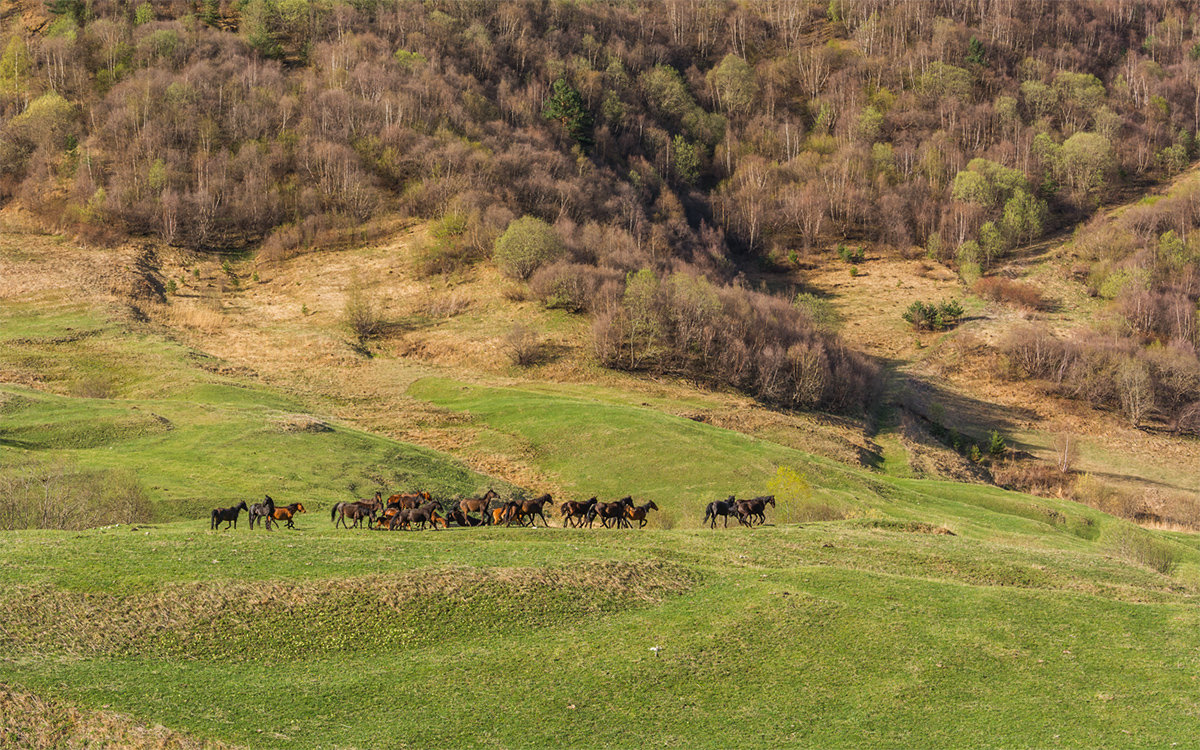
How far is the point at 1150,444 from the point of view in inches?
3792

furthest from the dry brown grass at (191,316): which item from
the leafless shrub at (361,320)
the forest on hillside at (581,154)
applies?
the forest on hillside at (581,154)

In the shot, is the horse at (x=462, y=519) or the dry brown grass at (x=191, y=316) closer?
the horse at (x=462, y=519)

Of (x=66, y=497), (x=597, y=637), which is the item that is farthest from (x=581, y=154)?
(x=597, y=637)

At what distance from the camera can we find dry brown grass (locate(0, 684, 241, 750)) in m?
14.0

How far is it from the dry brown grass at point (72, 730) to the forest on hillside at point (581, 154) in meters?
69.3

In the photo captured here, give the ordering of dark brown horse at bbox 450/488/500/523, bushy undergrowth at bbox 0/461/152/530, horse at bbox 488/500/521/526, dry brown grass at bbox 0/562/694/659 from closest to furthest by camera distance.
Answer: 1. dry brown grass at bbox 0/562/694/659
2. bushy undergrowth at bbox 0/461/152/530
3. horse at bbox 488/500/521/526
4. dark brown horse at bbox 450/488/500/523

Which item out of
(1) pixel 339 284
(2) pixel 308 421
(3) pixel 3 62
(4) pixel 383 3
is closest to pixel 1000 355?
(1) pixel 339 284

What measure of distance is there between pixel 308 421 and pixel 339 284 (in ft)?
158

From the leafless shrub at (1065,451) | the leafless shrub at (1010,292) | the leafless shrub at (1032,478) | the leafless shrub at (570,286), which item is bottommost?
the leafless shrub at (1032,478)

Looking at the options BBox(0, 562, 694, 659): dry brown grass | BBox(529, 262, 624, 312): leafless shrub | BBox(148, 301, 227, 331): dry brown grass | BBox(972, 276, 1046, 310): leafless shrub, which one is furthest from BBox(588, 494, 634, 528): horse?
BBox(972, 276, 1046, 310): leafless shrub

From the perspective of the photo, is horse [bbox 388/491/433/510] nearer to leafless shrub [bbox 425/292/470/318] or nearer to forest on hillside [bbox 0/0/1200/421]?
forest on hillside [bbox 0/0/1200/421]

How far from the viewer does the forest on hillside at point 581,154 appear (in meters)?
95.9

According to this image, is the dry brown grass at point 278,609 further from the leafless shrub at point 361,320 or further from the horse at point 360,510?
the leafless shrub at point 361,320

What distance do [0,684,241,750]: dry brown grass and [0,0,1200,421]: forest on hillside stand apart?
6931cm
